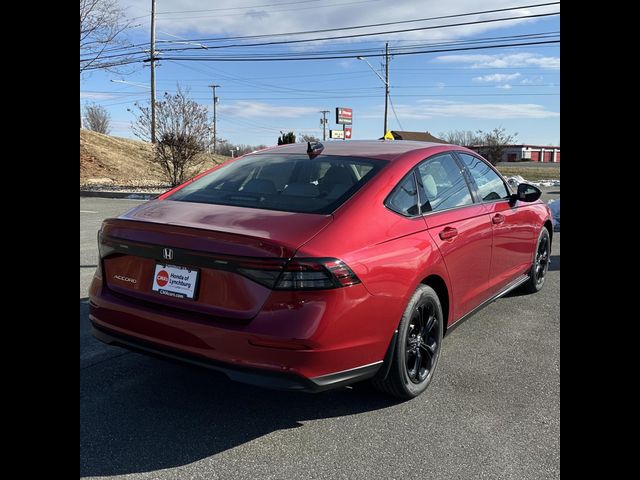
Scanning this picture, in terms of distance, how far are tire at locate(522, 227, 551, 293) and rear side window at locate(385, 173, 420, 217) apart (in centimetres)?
260

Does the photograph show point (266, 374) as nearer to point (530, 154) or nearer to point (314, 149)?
point (314, 149)

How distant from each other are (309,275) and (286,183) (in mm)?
1078

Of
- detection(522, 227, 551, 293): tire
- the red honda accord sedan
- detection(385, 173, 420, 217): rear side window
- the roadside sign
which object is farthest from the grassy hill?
detection(385, 173, 420, 217): rear side window

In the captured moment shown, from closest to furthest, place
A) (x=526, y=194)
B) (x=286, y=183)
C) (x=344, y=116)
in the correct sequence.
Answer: (x=286, y=183), (x=526, y=194), (x=344, y=116)

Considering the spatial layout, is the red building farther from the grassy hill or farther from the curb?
the curb

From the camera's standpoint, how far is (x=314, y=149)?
3.89 metres

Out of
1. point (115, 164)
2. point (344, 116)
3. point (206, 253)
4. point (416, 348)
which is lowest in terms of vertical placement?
point (416, 348)

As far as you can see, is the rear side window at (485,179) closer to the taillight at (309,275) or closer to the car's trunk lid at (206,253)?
the car's trunk lid at (206,253)

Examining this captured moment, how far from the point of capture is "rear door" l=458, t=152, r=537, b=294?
435 cm

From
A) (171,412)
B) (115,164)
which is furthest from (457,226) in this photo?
(115,164)

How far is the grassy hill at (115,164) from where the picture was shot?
28109 millimetres

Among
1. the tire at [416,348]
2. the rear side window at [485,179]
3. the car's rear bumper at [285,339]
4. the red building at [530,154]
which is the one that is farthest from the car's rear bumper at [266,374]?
the red building at [530,154]

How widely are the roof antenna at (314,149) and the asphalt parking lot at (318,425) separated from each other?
1.61 meters
